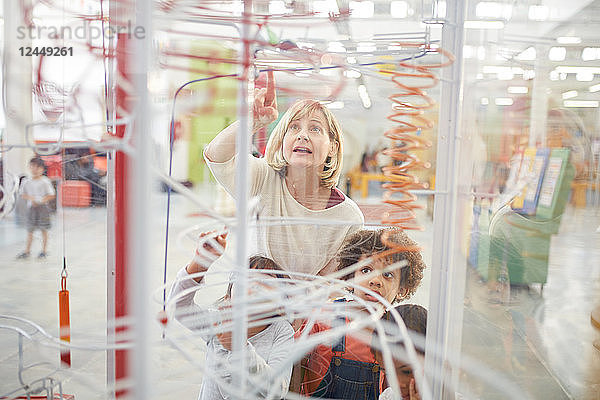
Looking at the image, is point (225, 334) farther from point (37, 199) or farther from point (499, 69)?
point (499, 69)

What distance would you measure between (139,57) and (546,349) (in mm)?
1243

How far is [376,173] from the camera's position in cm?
130

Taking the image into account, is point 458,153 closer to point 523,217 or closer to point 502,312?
point 523,217

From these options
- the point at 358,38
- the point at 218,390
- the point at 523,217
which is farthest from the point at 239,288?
the point at 523,217

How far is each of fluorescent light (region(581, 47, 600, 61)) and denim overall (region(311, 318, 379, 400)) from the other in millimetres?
839

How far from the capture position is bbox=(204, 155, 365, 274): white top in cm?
133

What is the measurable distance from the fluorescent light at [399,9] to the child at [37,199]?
828mm

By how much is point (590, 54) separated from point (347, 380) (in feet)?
3.02

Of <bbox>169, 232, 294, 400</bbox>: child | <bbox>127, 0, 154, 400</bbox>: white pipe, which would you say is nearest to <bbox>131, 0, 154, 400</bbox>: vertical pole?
<bbox>127, 0, 154, 400</bbox>: white pipe

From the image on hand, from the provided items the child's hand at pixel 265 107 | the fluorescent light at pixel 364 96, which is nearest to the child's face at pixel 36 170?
the child's hand at pixel 265 107

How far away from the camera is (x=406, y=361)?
1.30 metres

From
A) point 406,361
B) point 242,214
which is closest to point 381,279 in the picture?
point 406,361

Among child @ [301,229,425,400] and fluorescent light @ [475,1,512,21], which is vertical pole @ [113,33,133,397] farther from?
fluorescent light @ [475,1,512,21]

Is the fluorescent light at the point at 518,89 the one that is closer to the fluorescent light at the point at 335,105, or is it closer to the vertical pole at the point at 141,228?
the fluorescent light at the point at 335,105
